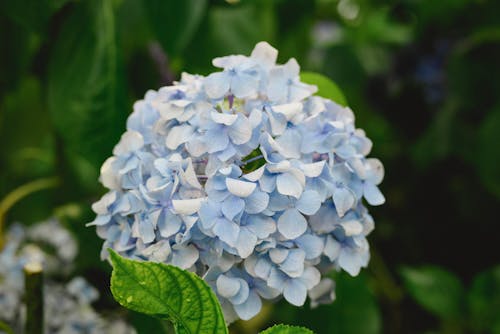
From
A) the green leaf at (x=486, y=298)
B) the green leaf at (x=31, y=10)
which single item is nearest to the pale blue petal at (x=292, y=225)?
the green leaf at (x=31, y=10)

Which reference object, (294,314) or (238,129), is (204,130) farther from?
(294,314)

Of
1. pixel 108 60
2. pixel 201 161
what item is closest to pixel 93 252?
pixel 108 60

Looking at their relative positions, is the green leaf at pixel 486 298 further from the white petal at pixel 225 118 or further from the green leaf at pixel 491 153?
the white petal at pixel 225 118

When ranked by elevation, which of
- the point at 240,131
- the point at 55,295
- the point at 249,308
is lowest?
the point at 55,295

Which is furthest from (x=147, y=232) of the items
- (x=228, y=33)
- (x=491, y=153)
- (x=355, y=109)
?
(x=355, y=109)

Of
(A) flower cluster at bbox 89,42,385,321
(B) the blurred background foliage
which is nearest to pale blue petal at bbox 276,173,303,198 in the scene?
(A) flower cluster at bbox 89,42,385,321

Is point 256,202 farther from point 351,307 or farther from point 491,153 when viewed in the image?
point 491,153

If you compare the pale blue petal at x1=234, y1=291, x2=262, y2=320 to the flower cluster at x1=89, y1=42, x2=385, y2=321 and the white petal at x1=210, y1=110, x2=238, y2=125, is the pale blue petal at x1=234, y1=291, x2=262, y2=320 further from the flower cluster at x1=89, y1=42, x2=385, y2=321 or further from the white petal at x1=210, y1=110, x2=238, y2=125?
the white petal at x1=210, y1=110, x2=238, y2=125
